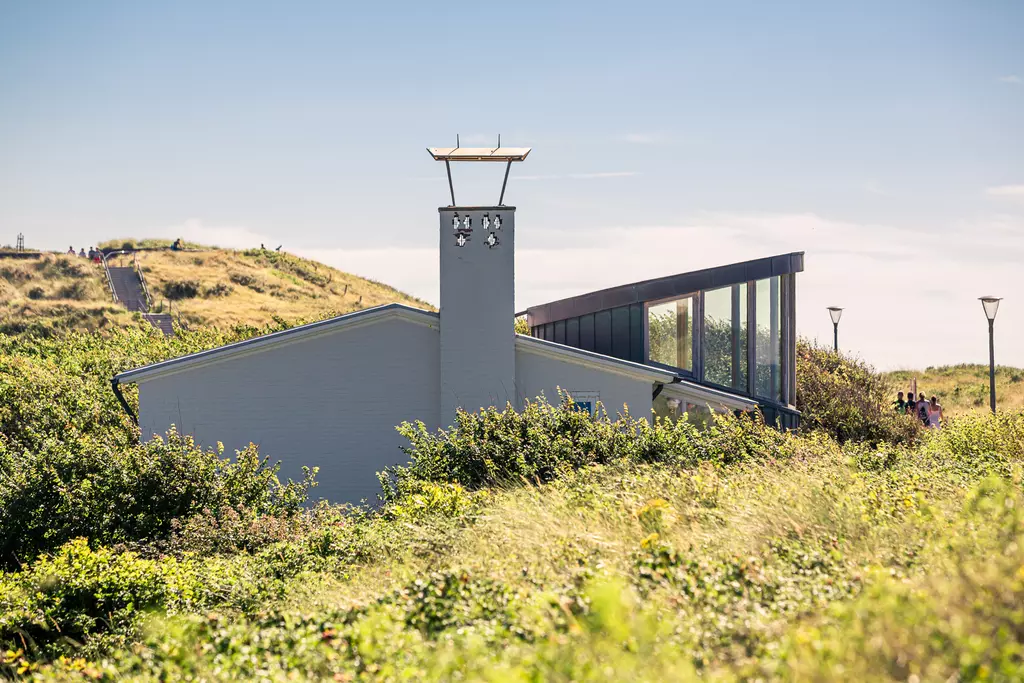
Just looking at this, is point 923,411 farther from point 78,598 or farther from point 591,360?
point 78,598

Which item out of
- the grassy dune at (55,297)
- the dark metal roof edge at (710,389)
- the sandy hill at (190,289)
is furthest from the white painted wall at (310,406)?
the sandy hill at (190,289)

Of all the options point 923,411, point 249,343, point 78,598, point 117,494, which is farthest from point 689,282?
point 78,598

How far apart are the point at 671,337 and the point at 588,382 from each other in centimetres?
254

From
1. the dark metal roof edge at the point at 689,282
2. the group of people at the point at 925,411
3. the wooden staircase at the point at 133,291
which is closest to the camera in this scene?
the dark metal roof edge at the point at 689,282

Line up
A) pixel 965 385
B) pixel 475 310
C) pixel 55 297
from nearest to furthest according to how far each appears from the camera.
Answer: pixel 475 310
pixel 965 385
pixel 55 297

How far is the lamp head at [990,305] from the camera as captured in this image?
2506 centimetres

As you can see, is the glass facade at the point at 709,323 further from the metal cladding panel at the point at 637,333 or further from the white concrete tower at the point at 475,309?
the white concrete tower at the point at 475,309

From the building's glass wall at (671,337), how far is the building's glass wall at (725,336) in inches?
12.2

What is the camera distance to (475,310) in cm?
1609

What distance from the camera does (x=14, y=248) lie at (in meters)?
Answer: 74.2

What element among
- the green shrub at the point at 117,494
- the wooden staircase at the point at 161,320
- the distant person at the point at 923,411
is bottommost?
the distant person at the point at 923,411

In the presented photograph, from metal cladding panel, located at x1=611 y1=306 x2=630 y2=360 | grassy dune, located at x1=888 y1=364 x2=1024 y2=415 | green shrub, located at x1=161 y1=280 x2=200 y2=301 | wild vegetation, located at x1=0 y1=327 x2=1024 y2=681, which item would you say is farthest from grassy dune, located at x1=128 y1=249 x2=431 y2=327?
wild vegetation, located at x1=0 y1=327 x2=1024 y2=681

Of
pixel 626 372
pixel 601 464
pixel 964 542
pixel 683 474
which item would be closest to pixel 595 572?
pixel 964 542

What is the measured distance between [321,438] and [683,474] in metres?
7.92
